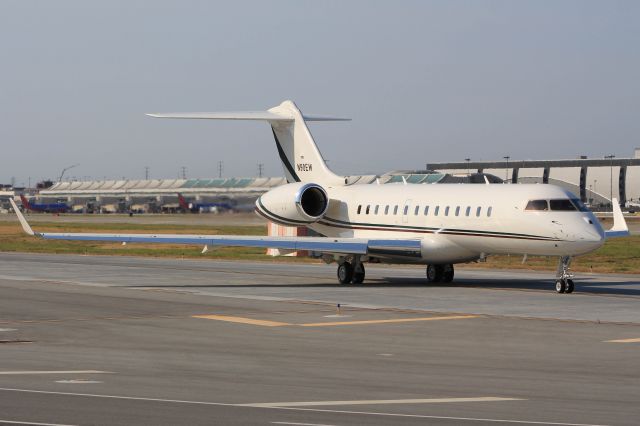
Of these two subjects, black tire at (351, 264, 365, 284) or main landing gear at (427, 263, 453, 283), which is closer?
black tire at (351, 264, 365, 284)

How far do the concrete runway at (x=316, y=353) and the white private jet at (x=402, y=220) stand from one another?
134cm

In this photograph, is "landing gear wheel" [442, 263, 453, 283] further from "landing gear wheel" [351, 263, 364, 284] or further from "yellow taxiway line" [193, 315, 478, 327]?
"yellow taxiway line" [193, 315, 478, 327]

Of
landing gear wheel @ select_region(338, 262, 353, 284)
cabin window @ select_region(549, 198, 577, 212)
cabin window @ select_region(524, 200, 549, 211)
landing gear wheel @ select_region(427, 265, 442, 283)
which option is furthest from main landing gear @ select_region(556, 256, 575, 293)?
landing gear wheel @ select_region(338, 262, 353, 284)

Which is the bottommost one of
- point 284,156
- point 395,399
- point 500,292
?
point 395,399

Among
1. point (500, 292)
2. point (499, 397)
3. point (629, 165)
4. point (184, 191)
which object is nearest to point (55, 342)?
point (499, 397)

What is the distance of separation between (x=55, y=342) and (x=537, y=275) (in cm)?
2525

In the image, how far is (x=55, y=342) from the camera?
65.3ft

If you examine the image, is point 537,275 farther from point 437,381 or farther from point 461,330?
point 437,381

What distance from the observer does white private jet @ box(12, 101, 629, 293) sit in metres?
31.8

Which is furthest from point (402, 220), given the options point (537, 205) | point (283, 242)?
point (537, 205)

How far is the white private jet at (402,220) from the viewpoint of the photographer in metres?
31.8

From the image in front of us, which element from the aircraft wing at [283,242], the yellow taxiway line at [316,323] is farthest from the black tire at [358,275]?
the yellow taxiway line at [316,323]

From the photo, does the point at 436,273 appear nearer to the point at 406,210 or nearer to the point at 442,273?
the point at 442,273

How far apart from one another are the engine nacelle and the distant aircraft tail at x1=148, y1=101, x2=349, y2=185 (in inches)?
→ 88.6
